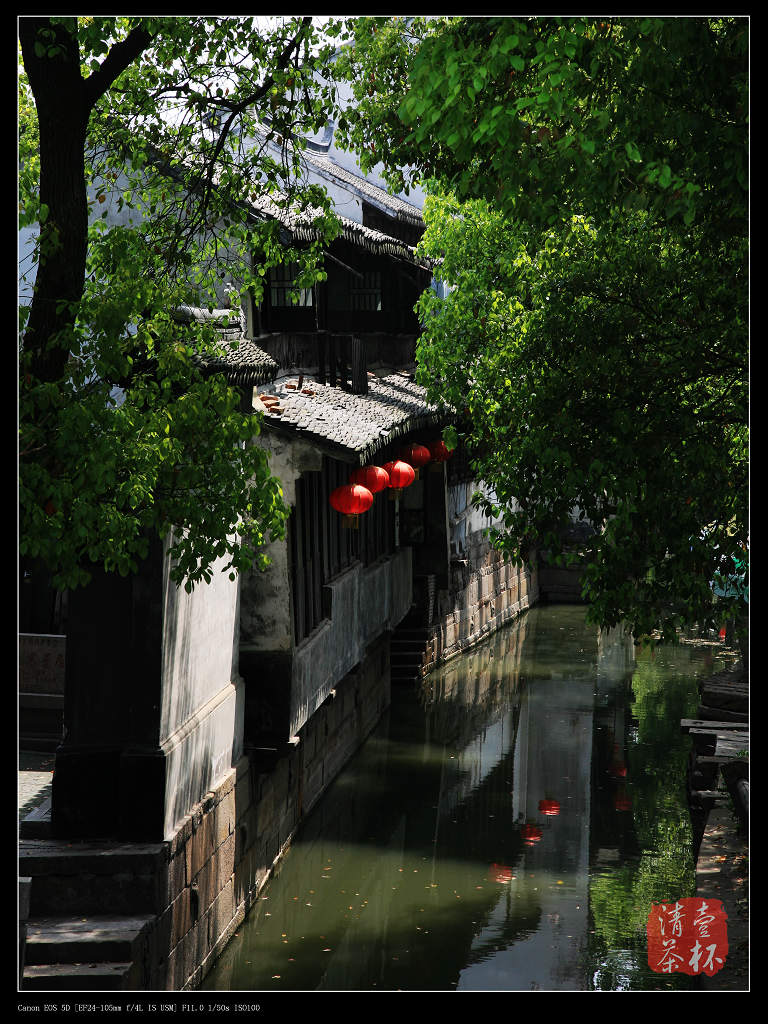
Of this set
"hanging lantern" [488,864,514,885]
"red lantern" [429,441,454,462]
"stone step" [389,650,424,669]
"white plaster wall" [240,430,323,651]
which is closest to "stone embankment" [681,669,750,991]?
"hanging lantern" [488,864,514,885]

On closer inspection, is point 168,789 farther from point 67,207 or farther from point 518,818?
point 518,818

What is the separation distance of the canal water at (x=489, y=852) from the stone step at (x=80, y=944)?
6.41 ft

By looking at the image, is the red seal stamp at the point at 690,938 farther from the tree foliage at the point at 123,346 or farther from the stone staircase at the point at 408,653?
the stone staircase at the point at 408,653

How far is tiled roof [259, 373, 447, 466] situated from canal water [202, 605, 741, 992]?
4885 mm

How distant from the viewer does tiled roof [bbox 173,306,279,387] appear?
9445mm

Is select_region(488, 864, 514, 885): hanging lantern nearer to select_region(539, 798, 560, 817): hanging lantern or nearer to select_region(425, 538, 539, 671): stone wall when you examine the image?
select_region(539, 798, 560, 817): hanging lantern

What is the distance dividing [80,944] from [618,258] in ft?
21.9

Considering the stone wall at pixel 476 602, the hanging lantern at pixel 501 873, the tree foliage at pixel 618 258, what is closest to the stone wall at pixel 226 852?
the hanging lantern at pixel 501 873

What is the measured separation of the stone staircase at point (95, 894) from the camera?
905 cm

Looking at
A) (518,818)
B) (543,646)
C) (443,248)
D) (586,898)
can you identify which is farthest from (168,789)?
(543,646)

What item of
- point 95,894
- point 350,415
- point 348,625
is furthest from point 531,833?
point 95,894

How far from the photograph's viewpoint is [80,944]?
29.2ft

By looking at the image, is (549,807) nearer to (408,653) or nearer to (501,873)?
(501,873)

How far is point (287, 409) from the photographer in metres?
13.2
